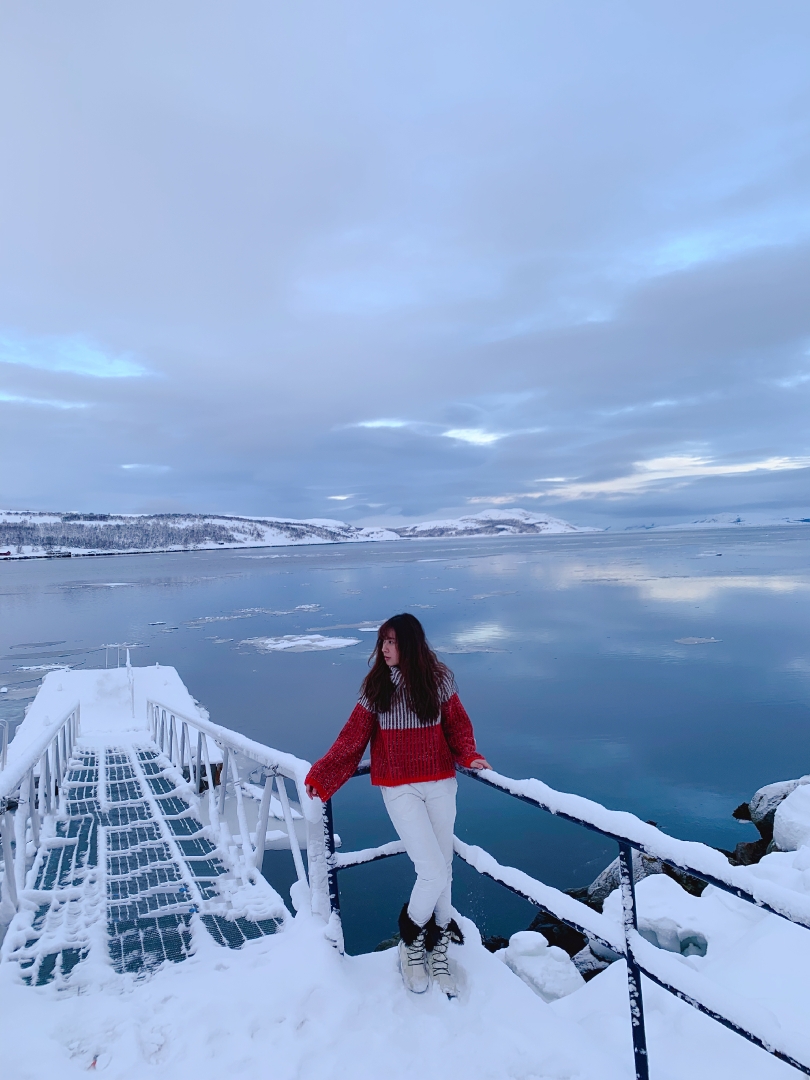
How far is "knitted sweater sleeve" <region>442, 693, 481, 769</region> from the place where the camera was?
318cm

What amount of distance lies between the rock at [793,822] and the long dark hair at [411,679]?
7351 millimetres

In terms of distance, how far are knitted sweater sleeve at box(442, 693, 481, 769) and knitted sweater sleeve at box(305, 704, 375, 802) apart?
401 mm

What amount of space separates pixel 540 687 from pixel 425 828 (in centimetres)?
1764

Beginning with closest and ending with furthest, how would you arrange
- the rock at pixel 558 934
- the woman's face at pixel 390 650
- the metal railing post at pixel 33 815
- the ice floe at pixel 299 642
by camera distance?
1. the woman's face at pixel 390 650
2. the metal railing post at pixel 33 815
3. the rock at pixel 558 934
4. the ice floe at pixel 299 642

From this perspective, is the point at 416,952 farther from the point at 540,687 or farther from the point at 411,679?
the point at 540,687

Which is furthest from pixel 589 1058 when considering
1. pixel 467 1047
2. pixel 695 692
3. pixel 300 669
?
pixel 300 669

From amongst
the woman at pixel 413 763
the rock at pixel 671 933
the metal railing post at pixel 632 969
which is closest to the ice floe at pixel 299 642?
the rock at pixel 671 933

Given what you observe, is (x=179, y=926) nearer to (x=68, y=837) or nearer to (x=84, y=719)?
(x=68, y=837)

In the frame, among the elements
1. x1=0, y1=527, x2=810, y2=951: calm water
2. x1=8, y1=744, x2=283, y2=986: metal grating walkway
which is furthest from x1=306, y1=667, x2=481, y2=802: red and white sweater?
x1=0, y1=527, x2=810, y2=951: calm water

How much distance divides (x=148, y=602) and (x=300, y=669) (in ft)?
101

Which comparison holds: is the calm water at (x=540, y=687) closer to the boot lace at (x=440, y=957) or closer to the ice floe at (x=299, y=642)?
the ice floe at (x=299, y=642)

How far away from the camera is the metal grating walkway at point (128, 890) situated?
11.7ft

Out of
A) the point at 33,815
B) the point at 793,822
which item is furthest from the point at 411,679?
the point at 793,822

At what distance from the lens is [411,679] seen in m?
3.11
